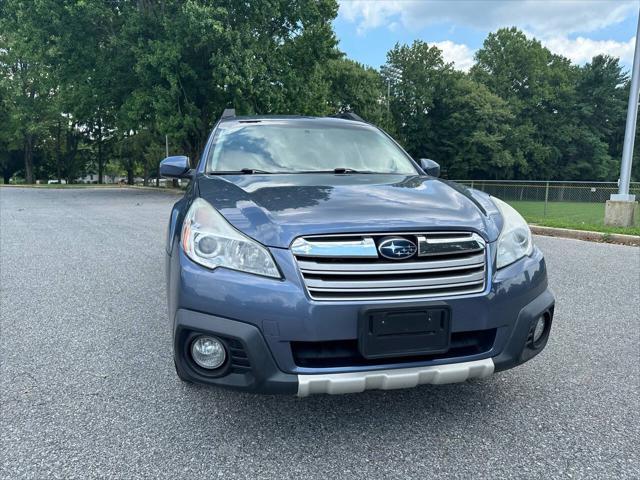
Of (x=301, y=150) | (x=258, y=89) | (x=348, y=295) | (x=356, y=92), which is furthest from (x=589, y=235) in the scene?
(x=356, y=92)

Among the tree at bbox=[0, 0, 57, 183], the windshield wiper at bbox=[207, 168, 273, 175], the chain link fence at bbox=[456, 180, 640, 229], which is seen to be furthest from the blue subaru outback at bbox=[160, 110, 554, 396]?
the tree at bbox=[0, 0, 57, 183]

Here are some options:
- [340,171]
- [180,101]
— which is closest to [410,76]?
[180,101]

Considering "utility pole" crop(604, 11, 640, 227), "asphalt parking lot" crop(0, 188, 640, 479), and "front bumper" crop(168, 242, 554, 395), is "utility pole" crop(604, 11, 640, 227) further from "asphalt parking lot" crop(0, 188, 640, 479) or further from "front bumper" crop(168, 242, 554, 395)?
"front bumper" crop(168, 242, 554, 395)

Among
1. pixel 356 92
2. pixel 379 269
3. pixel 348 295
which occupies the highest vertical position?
pixel 356 92

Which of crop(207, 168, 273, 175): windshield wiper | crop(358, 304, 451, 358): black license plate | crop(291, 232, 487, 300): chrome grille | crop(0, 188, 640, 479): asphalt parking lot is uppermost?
crop(207, 168, 273, 175): windshield wiper

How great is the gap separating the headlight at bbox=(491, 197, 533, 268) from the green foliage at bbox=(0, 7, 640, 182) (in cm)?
1777

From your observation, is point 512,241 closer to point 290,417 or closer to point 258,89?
point 290,417

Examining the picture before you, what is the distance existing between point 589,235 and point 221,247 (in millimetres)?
9012

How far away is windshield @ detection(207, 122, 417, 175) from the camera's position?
10.9ft

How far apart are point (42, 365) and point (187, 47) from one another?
19319 millimetres

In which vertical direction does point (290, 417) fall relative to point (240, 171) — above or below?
below

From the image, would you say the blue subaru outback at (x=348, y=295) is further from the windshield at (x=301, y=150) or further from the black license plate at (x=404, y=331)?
the windshield at (x=301, y=150)

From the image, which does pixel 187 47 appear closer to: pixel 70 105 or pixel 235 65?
pixel 235 65

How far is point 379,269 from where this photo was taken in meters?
1.98
